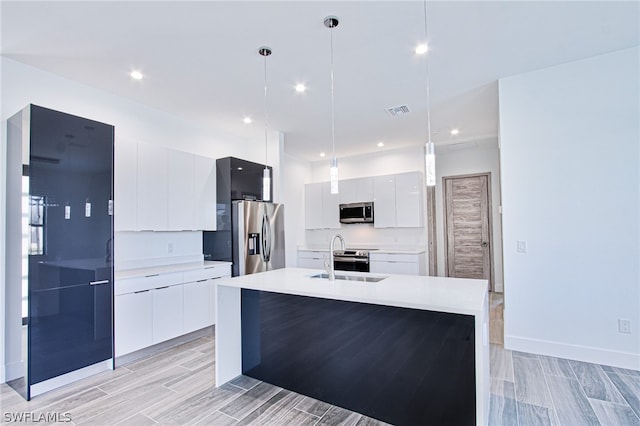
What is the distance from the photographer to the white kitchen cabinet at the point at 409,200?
571cm

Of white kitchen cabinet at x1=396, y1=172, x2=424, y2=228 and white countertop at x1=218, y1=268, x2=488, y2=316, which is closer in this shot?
white countertop at x1=218, y1=268, x2=488, y2=316

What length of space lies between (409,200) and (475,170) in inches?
58.3

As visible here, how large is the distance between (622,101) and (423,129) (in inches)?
95.1

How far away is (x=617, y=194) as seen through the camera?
2.90 meters

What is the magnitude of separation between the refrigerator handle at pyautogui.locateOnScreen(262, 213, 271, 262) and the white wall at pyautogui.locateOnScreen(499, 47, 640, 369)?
2988mm

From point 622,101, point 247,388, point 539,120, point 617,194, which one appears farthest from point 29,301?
point 622,101

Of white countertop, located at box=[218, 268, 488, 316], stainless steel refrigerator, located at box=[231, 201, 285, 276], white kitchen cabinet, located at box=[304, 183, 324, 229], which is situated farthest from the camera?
white kitchen cabinet, located at box=[304, 183, 324, 229]

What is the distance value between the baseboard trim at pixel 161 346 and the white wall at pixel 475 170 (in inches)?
174

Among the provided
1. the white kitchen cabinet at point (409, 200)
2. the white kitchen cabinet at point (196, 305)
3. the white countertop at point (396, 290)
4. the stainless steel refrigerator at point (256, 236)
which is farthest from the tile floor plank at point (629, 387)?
the white kitchen cabinet at point (196, 305)

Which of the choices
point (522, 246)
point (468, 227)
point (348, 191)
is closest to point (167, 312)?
point (522, 246)

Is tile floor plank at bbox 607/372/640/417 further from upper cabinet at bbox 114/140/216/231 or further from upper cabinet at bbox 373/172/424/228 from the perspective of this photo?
upper cabinet at bbox 114/140/216/231

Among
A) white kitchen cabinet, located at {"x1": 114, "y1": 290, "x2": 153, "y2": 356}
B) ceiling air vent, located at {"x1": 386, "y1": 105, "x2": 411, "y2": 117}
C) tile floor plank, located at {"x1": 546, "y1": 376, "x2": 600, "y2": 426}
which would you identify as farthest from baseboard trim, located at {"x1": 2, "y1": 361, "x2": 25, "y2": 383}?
ceiling air vent, located at {"x1": 386, "y1": 105, "x2": 411, "y2": 117}

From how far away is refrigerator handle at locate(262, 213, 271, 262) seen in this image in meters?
4.54

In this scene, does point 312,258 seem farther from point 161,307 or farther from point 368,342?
point 368,342
